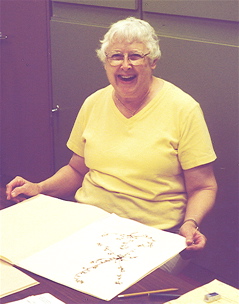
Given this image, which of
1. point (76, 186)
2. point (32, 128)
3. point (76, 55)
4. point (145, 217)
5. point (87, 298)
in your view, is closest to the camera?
point (87, 298)

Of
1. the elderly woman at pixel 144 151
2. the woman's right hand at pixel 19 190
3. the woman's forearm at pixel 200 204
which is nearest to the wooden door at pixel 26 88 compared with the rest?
the elderly woman at pixel 144 151

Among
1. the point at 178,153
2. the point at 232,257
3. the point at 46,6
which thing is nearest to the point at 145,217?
the point at 178,153

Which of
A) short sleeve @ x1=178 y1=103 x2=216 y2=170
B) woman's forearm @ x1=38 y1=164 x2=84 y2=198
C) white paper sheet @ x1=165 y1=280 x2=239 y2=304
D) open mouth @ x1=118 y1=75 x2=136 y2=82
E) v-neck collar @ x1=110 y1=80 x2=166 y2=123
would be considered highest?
open mouth @ x1=118 y1=75 x2=136 y2=82

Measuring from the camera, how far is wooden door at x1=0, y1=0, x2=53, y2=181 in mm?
3393

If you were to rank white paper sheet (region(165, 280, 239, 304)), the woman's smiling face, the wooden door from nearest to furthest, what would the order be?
white paper sheet (region(165, 280, 239, 304)) → the woman's smiling face → the wooden door

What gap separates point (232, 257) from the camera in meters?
2.58

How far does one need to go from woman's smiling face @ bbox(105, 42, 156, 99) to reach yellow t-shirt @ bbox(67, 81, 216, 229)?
0.24ft

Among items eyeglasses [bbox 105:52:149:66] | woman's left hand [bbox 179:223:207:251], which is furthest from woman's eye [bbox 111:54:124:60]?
woman's left hand [bbox 179:223:207:251]

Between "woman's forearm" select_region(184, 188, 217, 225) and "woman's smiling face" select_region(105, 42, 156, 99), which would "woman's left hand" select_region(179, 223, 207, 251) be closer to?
"woman's forearm" select_region(184, 188, 217, 225)

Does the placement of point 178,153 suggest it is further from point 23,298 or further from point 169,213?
point 23,298

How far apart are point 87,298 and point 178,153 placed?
2.69 ft

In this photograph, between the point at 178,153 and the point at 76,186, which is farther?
the point at 76,186

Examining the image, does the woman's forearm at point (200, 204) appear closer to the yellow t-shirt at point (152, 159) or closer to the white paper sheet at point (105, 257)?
the yellow t-shirt at point (152, 159)

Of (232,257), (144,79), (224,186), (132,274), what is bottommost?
(232,257)
